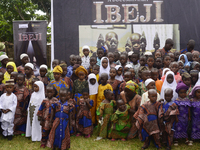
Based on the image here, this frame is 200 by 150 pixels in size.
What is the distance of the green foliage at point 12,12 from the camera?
19.9 m

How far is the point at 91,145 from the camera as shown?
16.5ft

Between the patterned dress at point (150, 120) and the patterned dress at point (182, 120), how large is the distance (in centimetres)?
51

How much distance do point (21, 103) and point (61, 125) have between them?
1.59 metres

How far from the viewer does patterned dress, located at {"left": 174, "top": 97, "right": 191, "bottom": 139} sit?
4879mm

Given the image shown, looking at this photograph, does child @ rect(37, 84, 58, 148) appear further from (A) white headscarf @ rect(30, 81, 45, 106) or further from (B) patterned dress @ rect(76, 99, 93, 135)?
(B) patterned dress @ rect(76, 99, 93, 135)

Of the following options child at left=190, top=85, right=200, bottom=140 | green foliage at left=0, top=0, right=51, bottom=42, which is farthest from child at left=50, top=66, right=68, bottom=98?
green foliage at left=0, top=0, right=51, bottom=42

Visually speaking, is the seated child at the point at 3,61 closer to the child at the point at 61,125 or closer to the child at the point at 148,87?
the child at the point at 61,125

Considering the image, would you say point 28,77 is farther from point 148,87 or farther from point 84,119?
point 148,87

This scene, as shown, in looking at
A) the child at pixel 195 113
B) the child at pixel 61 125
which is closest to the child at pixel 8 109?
the child at pixel 61 125

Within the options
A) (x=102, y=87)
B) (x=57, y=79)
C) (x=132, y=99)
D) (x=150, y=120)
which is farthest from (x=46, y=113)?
(x=150, y=120)

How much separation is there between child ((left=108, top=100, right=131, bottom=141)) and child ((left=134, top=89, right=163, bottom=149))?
1.58ft

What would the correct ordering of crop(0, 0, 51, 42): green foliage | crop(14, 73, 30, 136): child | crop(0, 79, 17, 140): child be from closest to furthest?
crop(0, 79, 17, 140): child → crop(14, 73, 30, 136): child → crop(0, 0, 51, 42): green foliage

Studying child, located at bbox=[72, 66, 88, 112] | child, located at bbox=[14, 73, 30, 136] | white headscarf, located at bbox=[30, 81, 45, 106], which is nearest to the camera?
white headscarf, located at bbox=[30, 81, 45, 106]

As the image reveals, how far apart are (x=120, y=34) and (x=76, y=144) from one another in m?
5.41
